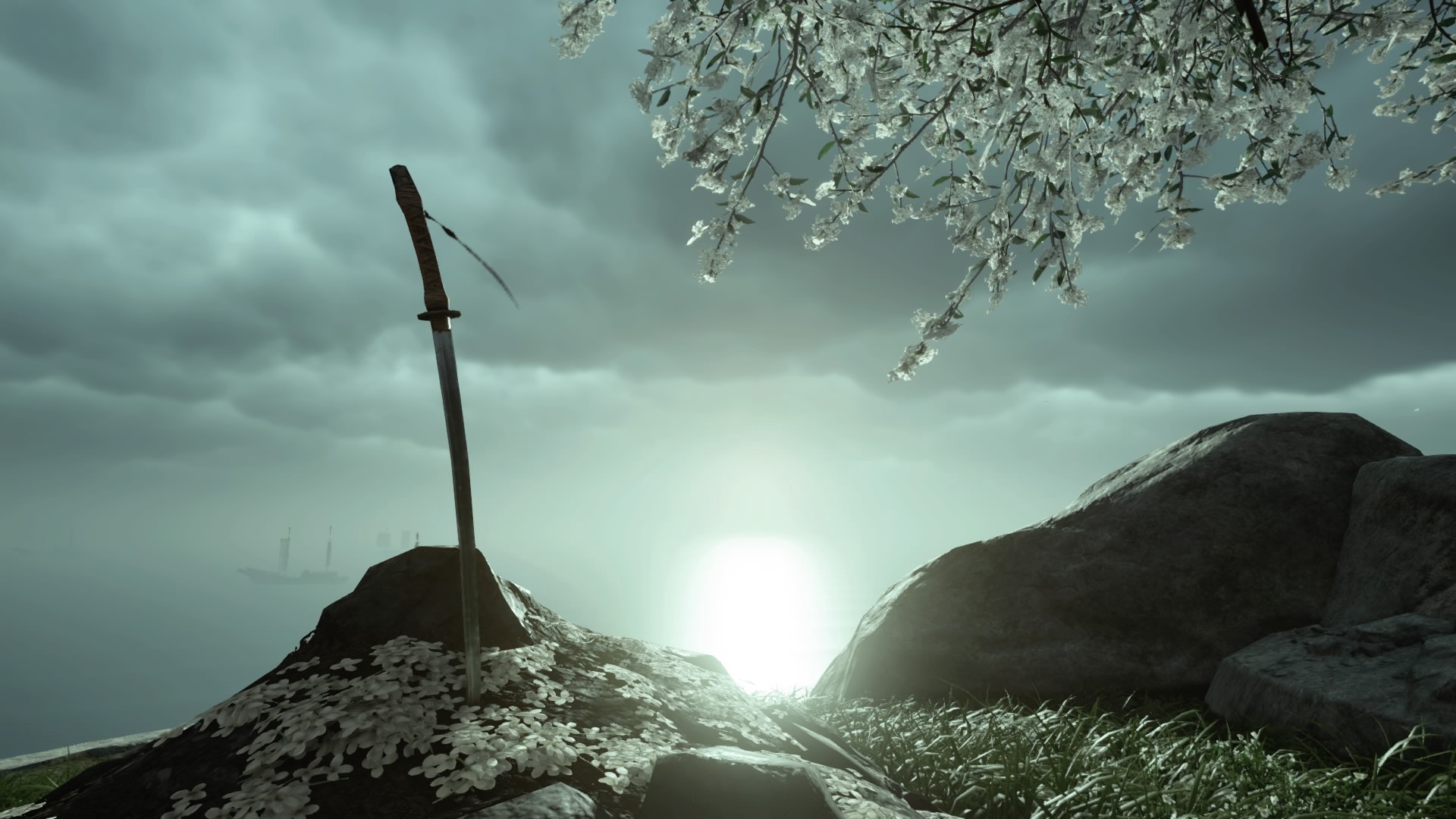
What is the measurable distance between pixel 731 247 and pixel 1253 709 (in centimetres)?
595

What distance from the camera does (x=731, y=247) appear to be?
5996mm

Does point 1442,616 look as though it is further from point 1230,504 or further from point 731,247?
point 731,247

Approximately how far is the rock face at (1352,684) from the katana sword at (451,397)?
5.94 meters

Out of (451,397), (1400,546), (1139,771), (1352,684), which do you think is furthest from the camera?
(1400,546)

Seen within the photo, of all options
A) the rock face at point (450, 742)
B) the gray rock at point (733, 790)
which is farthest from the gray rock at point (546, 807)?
the gray rock at point (733, 790)

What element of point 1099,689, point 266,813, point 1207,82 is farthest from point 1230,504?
point 266,813

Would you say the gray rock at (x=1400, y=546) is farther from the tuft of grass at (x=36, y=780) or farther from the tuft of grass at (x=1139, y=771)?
the tuft of grass at (x=36, y=780)

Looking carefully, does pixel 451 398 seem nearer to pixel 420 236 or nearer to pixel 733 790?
pixel 420 236

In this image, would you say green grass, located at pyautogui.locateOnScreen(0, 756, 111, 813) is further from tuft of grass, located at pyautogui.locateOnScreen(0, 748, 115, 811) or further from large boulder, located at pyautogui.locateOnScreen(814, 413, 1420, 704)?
large boulder, located at pyautogui.locateOnScreen(814, 413, 1420, 704)

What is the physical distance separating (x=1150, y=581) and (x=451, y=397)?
7.56 m

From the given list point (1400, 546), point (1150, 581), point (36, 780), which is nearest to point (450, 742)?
point (1150, 581)

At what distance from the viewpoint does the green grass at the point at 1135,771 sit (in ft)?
13.8

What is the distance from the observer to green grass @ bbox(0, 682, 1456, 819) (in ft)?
13.8

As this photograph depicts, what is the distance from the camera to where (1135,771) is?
15.7 ft
